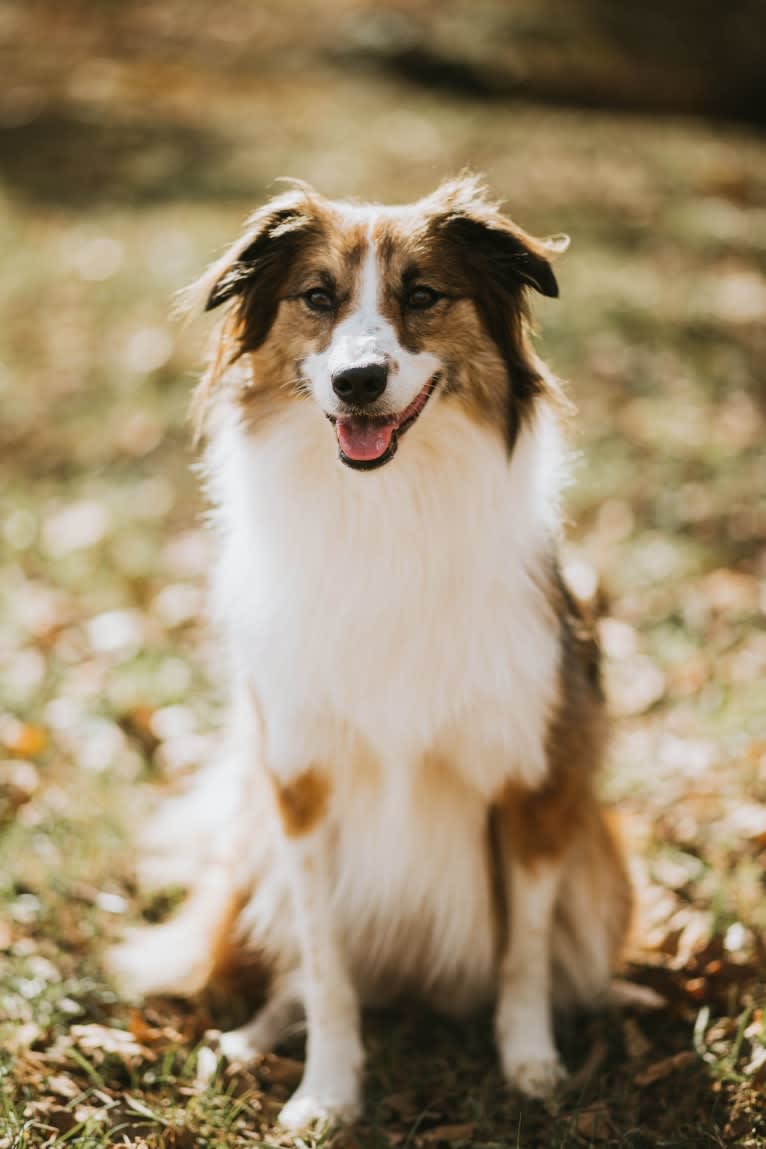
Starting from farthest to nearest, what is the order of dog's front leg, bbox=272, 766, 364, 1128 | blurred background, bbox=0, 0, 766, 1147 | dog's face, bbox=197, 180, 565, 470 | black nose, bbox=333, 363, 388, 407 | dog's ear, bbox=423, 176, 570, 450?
blurred background, bbox=0, 0, 766, 1147 → dog's front leg, bbox=272, 766, 364, 1128 → dog's ear, bbox=423, 176, 570, 450 → dog's face, bbox=197, 180, 565, 470 → black nose, bbox=333, 363, 388, 407

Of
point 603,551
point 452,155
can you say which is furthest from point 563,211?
point 603,551

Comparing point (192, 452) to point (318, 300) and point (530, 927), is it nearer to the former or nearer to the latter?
point (318, 300)

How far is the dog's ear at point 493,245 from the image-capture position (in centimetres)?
254

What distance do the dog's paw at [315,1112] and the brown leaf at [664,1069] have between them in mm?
706

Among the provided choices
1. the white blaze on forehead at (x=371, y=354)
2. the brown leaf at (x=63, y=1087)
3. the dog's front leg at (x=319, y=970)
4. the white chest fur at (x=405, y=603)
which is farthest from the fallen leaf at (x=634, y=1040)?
the white blaze on forehead at (x=371, y=354)

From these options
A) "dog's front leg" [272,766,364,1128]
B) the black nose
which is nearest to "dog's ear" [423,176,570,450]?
the black nose

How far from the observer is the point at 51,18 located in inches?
541

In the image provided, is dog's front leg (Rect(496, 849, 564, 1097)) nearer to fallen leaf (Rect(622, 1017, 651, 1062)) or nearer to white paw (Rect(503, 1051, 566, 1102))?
white paw (Rect(503, 1051, 566, 1102))

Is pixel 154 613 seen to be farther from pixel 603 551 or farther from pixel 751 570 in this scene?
pixel 751 570

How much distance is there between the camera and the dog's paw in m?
2.62

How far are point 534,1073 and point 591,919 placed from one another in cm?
42

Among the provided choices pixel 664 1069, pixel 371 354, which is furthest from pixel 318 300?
pixel 664 1069

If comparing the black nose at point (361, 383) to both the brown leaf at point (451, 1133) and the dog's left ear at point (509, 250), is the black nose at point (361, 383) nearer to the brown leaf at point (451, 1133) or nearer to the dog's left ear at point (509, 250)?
the dog's left ear at point (509, 250)

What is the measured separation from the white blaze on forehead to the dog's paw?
1.67 m
